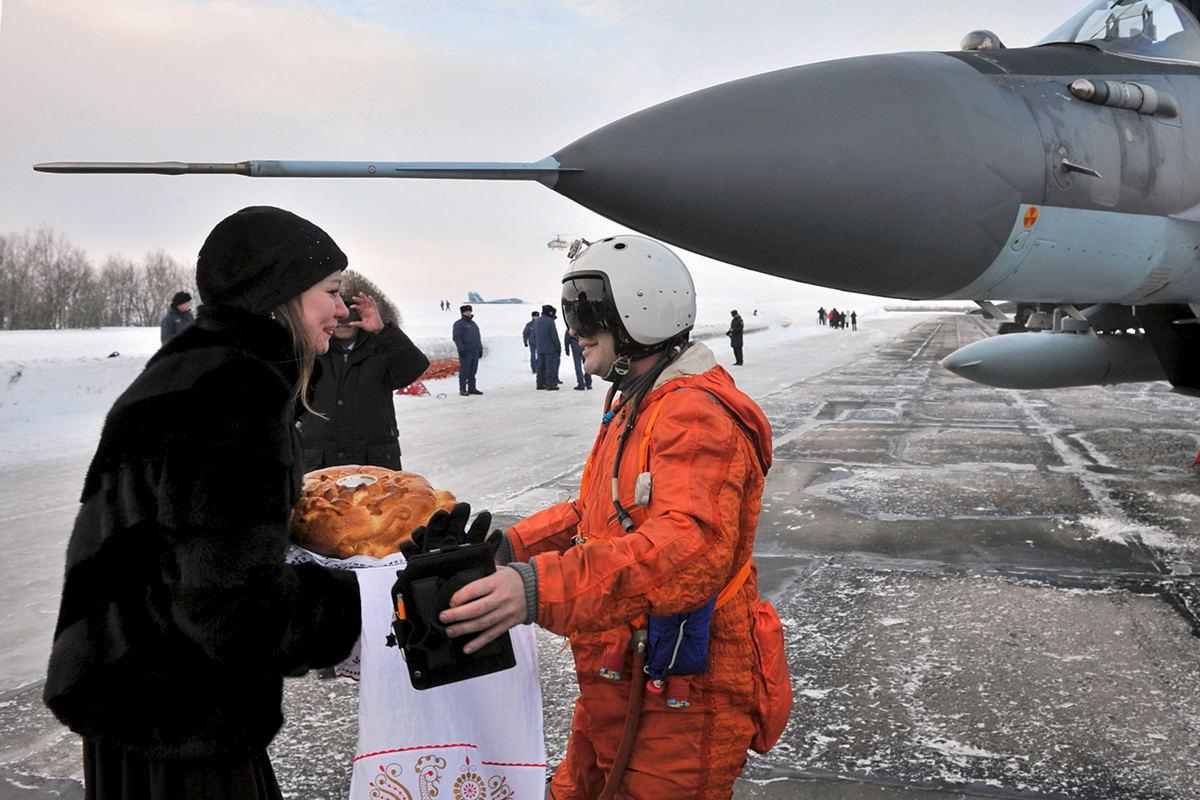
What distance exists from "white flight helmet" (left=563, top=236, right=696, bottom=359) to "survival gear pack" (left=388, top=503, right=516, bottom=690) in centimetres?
62

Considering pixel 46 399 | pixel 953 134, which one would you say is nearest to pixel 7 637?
pixel 953 134

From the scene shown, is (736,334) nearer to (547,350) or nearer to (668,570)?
(547,350)

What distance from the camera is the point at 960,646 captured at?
3729 millimetres

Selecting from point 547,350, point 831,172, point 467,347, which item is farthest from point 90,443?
point 831,172

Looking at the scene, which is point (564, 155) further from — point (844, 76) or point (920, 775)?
point (920, 775)

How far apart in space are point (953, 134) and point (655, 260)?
2.42 m

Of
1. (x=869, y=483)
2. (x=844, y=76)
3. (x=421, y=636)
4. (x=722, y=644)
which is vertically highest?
(x=844, y=76)

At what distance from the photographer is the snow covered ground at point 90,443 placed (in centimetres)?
457

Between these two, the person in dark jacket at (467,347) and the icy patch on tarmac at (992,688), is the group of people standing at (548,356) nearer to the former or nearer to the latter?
the person in dark jacket at (467,347)

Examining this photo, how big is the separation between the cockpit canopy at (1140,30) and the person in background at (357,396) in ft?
14.0

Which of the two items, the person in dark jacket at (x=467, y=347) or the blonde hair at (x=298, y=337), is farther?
the person in dark jacket at (x=467, y=347)

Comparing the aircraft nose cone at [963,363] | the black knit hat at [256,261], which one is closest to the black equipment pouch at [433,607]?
the black knit hat at [256,261]

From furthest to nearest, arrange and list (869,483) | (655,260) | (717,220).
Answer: (869,483) < (717,220) < (655,260)

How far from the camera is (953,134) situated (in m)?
3.67
